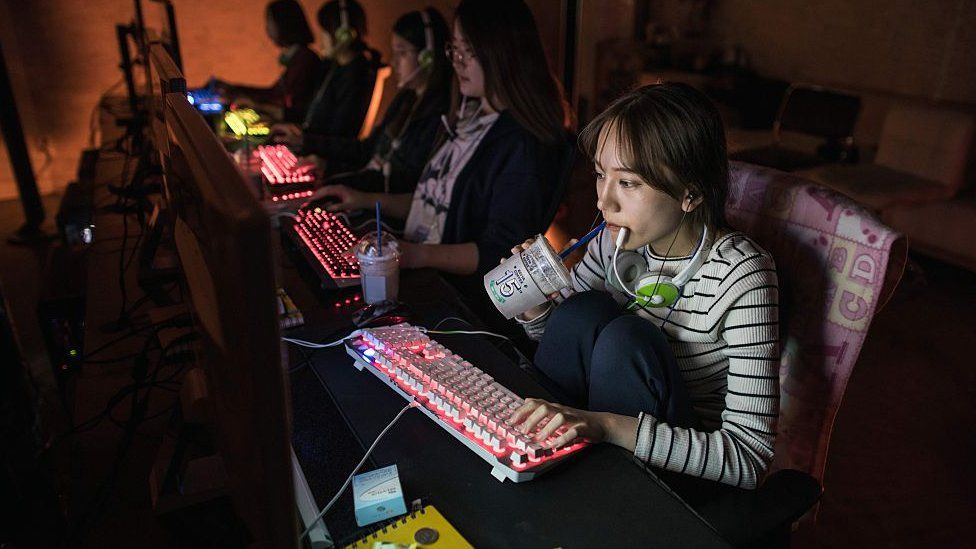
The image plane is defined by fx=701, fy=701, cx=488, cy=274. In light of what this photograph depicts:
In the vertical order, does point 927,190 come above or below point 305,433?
below

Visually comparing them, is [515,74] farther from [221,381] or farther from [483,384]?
[221,381]

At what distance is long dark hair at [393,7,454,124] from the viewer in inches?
82.7

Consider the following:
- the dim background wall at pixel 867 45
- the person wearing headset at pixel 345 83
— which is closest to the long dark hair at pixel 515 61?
the person wearing headset at pixel 345 83

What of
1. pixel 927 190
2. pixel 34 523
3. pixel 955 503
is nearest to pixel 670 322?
pixel 34 523

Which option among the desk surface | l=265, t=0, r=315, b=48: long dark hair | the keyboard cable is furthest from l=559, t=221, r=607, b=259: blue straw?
l=265, t=0, r=315, b=48: long dark hair

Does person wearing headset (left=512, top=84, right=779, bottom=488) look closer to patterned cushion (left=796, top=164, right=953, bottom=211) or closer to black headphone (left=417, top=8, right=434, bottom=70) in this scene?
black headphone (left=417, top=8, right=434, bottom=70)

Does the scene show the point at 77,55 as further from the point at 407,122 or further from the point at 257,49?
the point at 407,122

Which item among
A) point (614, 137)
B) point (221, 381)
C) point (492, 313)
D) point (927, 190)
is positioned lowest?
point (927, 190)

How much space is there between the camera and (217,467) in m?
0.85

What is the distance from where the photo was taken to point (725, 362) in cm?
106

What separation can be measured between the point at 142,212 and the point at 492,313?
2.97ft

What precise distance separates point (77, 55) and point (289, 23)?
1596mm

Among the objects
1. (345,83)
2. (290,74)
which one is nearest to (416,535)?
(345,83)

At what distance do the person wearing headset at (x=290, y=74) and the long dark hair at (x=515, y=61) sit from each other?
1.87 meters
